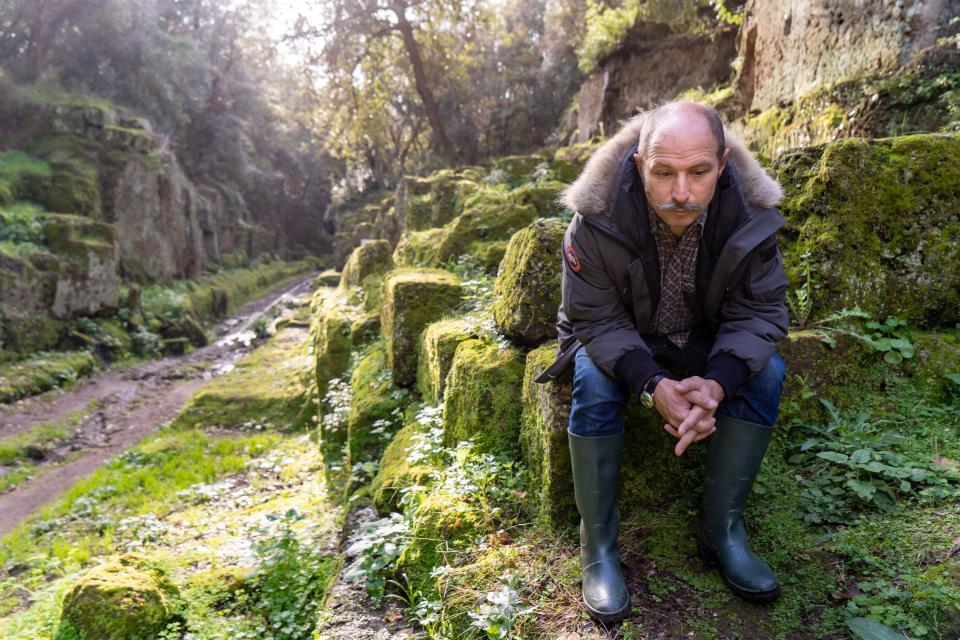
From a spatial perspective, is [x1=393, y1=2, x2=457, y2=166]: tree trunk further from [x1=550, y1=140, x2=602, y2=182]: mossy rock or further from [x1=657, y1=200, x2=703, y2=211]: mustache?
[x1=657, y1=200, x2=703, y2=211]: mustache

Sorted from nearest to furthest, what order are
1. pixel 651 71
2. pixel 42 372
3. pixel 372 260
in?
pixel 372 260 < pixel 42 372 < pixel 651 71

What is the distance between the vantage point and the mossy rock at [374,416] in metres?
4.96

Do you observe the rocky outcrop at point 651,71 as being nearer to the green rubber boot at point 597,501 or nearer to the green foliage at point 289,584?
the green foliage at point 289,584

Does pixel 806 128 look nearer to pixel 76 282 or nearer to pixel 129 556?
pixel 129 556

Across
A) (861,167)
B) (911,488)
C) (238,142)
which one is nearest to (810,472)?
(911,488)

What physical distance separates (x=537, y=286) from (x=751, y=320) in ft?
4.07

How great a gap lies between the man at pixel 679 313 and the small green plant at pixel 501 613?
0.89 feet

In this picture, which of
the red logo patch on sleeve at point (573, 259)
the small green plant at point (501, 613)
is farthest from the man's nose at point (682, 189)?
the small green plant at point (501, 613)

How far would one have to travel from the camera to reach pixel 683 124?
2203mm

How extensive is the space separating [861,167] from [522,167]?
7851mm

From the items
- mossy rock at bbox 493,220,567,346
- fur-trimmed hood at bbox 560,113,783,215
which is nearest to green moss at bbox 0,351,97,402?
mossy rock at bbox 493,220,567,346

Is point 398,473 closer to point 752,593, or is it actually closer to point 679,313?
point 679,313

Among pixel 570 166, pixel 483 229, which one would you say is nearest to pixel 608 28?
pixel 570 166

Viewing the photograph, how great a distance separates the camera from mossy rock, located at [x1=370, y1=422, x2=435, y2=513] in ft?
11.4
